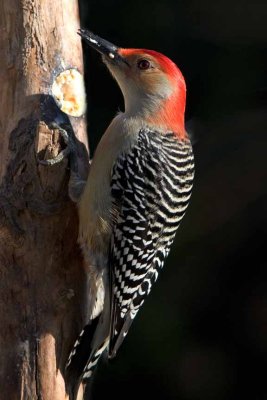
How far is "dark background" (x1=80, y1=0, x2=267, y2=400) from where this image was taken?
6.89 meters

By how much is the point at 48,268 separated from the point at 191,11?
2.86 metres

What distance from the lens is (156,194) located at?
15.5 ft

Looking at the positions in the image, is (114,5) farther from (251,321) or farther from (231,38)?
(251,321)

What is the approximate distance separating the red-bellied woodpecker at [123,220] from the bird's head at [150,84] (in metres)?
0.04

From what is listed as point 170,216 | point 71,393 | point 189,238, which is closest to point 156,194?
point 170,216

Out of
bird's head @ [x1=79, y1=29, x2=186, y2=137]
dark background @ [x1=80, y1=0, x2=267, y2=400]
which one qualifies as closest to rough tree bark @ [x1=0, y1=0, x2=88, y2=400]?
bird's head @ [x1=79, y1=29, x2=186, y2=137]

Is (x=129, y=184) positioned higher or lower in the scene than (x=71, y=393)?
higher

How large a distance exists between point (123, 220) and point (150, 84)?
61 centimetres

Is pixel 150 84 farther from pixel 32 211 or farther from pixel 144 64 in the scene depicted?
pixel 32 211

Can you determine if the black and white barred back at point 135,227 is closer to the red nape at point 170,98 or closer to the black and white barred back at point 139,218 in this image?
the black and white barred back at point 139,218

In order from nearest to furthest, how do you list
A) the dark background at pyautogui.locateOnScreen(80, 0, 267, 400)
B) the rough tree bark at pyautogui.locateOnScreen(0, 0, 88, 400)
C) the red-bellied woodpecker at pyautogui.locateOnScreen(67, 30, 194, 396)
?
the rough tree bark at pyautogui.locateOnScreen(0, 0, 88, 400), the red-bellied woodpecker at pyautogui.locateOnScreen(67, 30, 194, 396), the dark background at pyautogui.locateOnScreen(80, 0, 267, 400)

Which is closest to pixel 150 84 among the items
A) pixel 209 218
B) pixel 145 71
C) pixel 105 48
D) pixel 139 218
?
pixel 145 71

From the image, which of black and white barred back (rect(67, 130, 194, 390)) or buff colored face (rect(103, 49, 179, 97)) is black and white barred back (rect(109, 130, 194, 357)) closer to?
black and white barred back (rect(67, 130, 194, 390))

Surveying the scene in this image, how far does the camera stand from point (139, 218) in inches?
184
